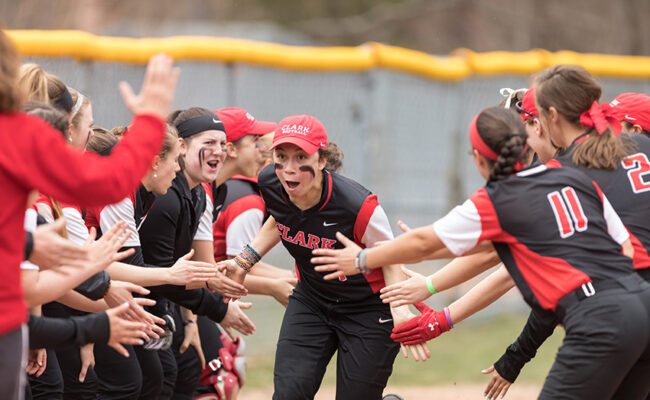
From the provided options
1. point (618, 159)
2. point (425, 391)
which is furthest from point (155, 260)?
point (425, 391)

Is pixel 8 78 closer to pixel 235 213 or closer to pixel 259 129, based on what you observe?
pixel 235 213

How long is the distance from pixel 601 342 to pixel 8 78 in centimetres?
241

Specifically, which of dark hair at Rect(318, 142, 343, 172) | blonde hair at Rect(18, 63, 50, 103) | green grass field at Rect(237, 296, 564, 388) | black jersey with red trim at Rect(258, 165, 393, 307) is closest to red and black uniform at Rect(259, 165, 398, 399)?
black jersey with red trim at Rect(258, 165, 393, 307)

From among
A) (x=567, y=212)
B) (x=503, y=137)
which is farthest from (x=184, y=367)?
(x=567, y=212)

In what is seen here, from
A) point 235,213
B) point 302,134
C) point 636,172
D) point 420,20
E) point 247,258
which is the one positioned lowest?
point 247,258

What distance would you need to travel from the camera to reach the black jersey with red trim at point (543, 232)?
3.47 meters

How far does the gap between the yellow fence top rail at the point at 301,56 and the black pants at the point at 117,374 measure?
3.30 meters

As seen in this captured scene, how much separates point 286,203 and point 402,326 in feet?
3.15

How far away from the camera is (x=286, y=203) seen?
476 centimetres

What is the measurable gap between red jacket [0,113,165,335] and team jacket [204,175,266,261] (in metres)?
2.66

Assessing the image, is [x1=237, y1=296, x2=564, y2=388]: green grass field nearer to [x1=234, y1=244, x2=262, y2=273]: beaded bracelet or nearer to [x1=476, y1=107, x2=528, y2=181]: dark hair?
[x1=234, y1=244, x2=262, y2=273]: beaded bracelet

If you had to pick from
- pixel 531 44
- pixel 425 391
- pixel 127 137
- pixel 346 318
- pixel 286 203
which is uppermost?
pixel 531 44

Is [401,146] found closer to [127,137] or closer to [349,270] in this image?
[349,270]

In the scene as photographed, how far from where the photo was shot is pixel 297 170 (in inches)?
182
